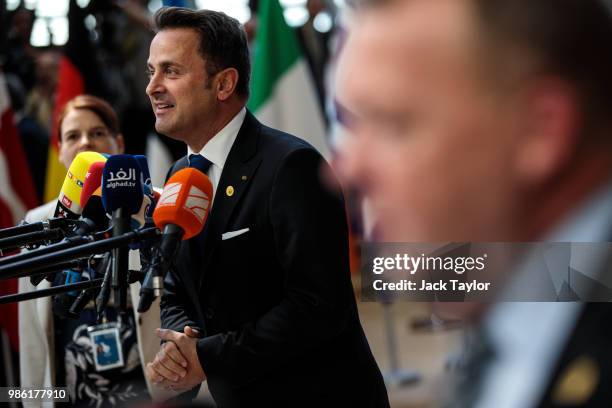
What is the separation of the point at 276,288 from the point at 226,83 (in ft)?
1.46

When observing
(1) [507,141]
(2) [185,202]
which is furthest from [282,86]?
(1) [507,141]

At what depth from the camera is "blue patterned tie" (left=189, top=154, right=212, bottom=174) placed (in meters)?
1.96

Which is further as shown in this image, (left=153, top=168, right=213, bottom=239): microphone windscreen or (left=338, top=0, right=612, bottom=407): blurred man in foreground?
(left=153, top=168, right=213, bottom=239): microphone windscreen

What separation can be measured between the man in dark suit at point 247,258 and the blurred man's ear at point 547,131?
1111 mm

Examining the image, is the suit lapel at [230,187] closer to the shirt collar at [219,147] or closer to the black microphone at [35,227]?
the shirt collar at [219,147]

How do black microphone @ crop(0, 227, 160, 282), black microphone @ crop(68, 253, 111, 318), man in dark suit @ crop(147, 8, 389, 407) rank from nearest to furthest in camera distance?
black microphone @ crop(0, 227, 160, 282), black microphone @ crop(68, 253, 111, 318), man in dark suit @ crop(147, 8, 389, 407)

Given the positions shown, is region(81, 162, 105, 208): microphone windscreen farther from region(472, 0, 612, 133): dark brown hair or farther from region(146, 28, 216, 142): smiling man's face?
region(472, 0, 612, 133): dark brown hair

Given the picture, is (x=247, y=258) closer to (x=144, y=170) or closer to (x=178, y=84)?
(x=144, y=170)

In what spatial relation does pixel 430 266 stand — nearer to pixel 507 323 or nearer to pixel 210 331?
pixel 210 331

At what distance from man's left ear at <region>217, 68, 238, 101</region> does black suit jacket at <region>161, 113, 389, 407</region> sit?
8cm

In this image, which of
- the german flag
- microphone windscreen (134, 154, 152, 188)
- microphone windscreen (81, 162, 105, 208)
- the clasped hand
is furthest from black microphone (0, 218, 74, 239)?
the german flag

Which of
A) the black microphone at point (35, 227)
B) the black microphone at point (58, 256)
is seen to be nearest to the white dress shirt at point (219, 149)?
the black microphone at point (35, 227)

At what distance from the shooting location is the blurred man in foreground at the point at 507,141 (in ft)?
2.18

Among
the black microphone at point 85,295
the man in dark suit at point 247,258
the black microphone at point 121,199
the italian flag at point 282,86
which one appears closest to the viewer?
the black microphone at point 121,199
